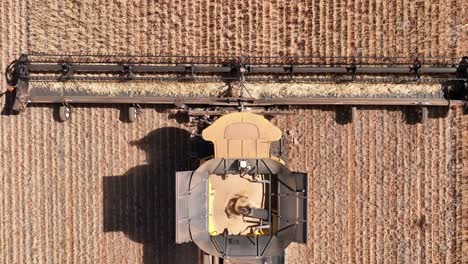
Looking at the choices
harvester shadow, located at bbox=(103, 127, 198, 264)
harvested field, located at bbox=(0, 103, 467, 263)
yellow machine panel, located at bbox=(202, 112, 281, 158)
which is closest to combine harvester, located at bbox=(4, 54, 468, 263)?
yellow machine panel, located at bbox=(202, 112, 281, 158)

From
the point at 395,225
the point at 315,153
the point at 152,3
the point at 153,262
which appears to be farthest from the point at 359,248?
the point at 152,3

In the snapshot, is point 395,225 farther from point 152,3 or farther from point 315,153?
point 152,3

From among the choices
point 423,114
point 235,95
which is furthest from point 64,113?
point 423,114

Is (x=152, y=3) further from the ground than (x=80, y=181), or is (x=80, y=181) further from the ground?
(x=152, y=3)

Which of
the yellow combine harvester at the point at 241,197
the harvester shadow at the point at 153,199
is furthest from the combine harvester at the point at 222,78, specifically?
the yellow combine harvester at the point at 241,197

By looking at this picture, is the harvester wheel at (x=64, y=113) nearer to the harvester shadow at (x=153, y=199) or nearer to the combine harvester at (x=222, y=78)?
the combine harvester at (x=222, y=78)

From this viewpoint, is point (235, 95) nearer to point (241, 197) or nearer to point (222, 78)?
point (222, 78)
